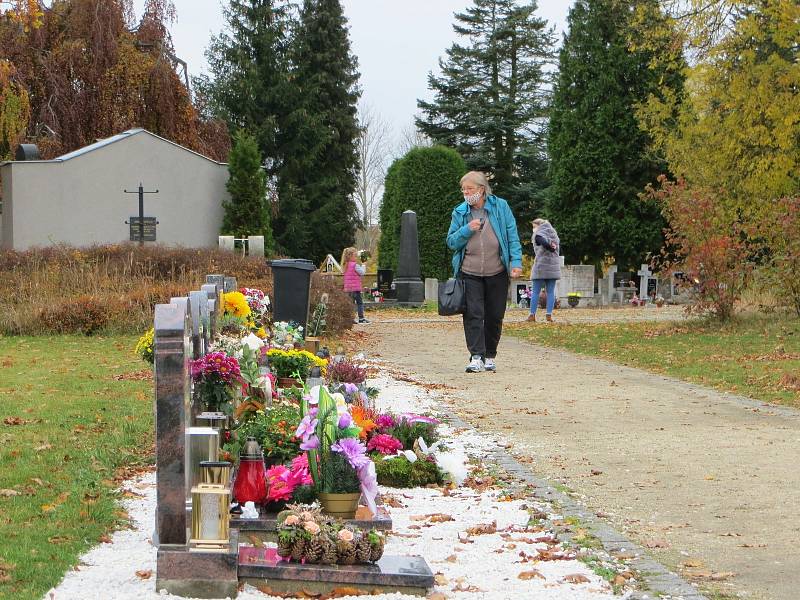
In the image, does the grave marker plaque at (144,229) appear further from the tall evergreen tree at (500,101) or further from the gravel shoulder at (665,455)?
the tall evergreen tree at (500,101)

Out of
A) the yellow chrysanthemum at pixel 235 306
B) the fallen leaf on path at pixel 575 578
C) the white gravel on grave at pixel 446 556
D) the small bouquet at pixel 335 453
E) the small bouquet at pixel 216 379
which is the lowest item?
the white gravel on grave at pixel 446 556

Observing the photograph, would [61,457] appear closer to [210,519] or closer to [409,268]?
[210,519]

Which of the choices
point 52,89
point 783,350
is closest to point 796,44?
point 783,350

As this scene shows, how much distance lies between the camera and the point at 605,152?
45.2 m

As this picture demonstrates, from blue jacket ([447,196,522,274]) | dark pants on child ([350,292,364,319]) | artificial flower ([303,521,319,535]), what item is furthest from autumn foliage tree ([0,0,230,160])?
artificial flower ([303,521,319,535])

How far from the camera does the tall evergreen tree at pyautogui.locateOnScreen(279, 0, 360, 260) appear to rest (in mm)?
54906

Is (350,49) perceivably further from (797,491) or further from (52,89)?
(797,491)

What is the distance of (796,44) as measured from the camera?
2416cm

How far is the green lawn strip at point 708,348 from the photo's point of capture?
470 inches

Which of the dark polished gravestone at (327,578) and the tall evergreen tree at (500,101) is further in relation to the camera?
the tall evergreen tree at (500,101)

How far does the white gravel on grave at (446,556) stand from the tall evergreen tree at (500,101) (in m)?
50.4

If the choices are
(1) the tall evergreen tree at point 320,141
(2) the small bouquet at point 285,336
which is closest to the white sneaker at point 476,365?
A: (2) the small bouquet at point 285,336

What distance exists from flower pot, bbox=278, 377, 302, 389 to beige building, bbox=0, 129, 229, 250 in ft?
70.7

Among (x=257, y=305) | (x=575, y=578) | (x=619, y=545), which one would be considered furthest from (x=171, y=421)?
(x=257, y=305)
